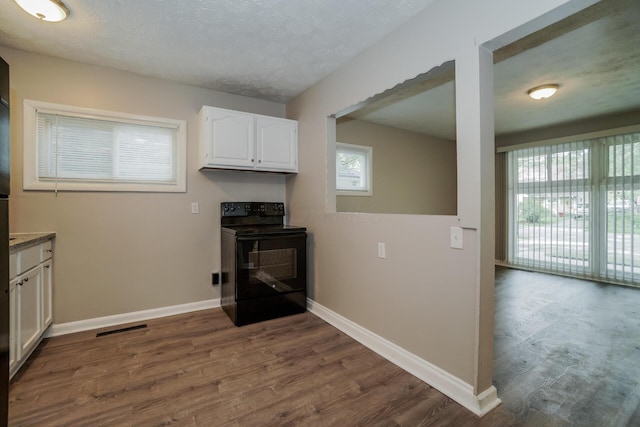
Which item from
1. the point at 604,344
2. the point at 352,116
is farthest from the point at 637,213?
the point at 352,116

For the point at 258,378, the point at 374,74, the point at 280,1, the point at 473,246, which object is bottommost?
the point at 258,378

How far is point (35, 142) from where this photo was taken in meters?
2.44

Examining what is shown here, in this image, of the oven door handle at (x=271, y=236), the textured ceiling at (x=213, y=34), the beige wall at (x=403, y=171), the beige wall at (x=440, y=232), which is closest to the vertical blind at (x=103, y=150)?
the textured ceiling at (x=213, y=34)

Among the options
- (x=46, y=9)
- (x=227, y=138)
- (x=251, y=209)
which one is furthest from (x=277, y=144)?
(x=46, y=9)

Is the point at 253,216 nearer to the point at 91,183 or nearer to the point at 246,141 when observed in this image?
the point at 246,141

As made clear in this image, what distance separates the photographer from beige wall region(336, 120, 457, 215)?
449 cm

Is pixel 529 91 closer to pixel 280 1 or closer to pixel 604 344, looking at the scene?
pixel 604 344

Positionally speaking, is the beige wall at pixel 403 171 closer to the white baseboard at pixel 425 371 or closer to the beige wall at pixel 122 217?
the beige wall at pixel 122 217

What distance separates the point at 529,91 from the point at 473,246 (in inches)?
117

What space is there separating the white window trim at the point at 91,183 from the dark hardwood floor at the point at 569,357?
3369mm

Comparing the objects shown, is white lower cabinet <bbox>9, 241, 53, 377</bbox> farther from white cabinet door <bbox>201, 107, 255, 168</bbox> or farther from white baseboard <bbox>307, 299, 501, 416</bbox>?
white baseboard <bbox>307, 299, 501, 416</bbox>

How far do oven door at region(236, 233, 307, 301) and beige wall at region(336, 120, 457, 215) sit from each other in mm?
1465

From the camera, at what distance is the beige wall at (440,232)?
1.57m


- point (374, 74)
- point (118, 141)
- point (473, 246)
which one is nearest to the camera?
point (473, 246)
